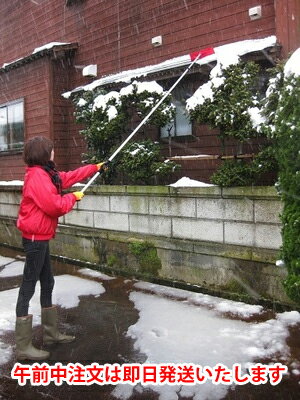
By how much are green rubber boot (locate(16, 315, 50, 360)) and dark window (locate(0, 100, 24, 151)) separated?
9.08 meters

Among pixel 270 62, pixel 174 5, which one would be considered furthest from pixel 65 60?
pixel 270 62

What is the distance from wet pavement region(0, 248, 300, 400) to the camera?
3266 millimetres

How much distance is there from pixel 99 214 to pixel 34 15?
788 cm

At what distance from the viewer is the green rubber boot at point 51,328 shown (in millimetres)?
4238

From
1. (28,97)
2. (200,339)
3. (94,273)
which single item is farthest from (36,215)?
(28,97)

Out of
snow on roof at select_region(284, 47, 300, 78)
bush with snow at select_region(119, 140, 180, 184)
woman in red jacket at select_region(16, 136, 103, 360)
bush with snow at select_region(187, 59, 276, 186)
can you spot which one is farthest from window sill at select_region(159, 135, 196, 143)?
woman in red jacket at select_region(16, 136, 103, 360)

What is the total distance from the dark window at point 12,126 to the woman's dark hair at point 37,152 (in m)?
8.64

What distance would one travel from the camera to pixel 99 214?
24.5ft

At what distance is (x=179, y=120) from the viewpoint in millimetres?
8305

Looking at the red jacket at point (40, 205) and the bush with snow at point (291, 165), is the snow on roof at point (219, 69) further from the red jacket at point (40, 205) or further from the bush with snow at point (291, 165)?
the red jacket at point (40, 205)

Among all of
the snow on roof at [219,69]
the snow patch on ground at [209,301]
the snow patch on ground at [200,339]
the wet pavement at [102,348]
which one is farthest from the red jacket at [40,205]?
the snow on roof at [219,69]

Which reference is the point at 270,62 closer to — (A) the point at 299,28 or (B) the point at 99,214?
(A) the point at 299,28

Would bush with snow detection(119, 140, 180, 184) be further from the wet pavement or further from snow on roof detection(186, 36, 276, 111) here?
the wet pavement

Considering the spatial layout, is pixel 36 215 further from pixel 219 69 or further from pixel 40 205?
pixel 219 69
